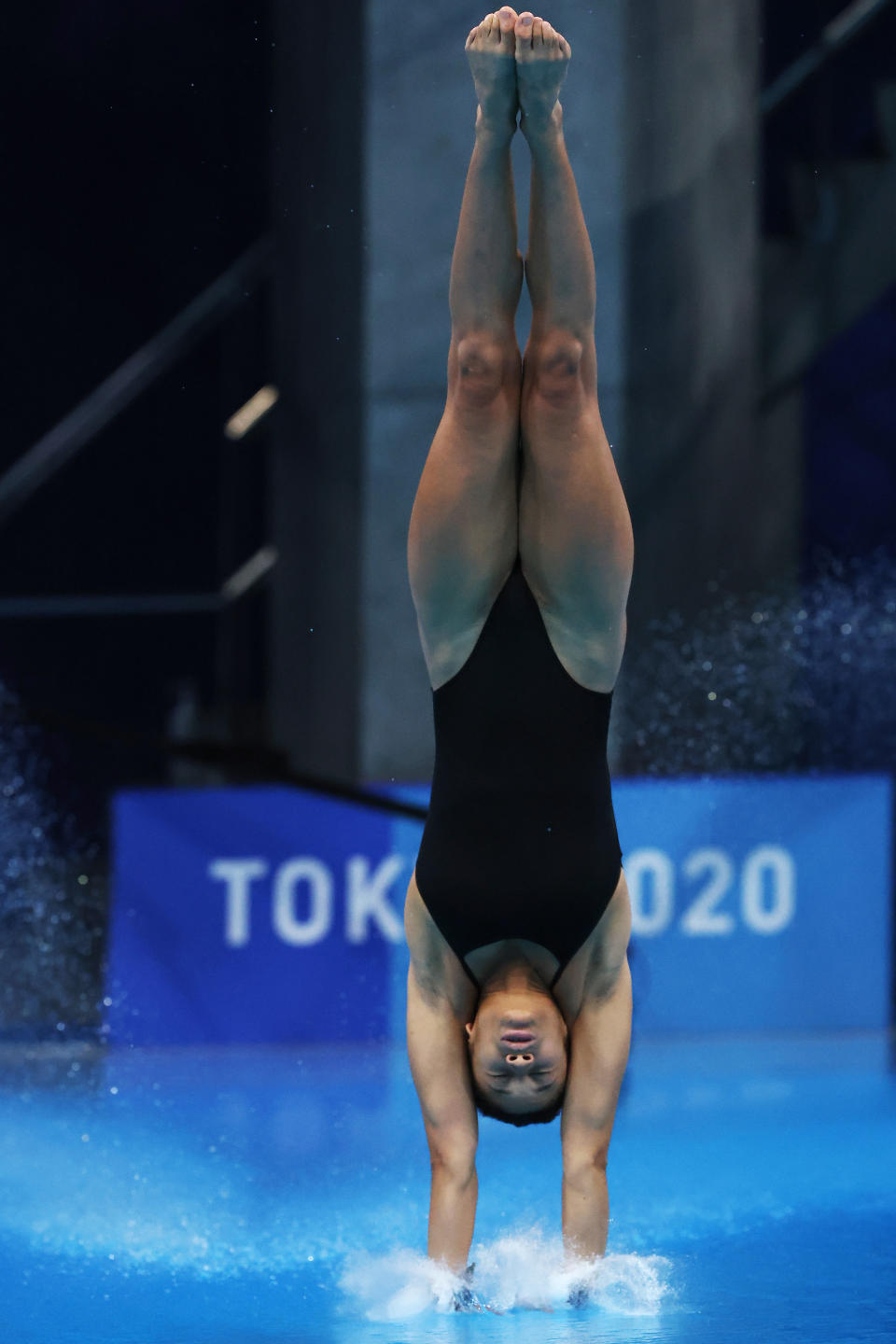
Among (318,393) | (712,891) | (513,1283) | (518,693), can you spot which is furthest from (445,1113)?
(318,393)

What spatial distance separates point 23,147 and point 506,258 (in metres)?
4.62

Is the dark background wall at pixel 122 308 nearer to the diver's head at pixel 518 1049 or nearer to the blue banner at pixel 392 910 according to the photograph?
the blue banner at pixel 392 910

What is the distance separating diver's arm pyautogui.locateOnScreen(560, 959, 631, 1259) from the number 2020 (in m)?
2.62

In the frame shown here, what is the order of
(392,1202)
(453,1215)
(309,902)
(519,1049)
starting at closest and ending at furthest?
(519,1049) < (453,1215) < (392,1202) < (309,902)

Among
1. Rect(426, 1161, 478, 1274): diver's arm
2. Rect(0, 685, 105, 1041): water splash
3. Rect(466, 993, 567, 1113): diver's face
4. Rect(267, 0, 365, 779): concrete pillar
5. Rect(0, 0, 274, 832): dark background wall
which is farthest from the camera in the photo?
Rect(0, 0, 274, 832): dark background wall

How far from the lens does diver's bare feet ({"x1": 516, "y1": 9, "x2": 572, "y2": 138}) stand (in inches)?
117

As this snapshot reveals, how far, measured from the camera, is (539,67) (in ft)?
9.81

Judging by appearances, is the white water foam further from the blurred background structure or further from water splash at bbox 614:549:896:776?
water splash at bbox 614:549:896:776

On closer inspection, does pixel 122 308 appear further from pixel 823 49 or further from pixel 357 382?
pixel 823 49

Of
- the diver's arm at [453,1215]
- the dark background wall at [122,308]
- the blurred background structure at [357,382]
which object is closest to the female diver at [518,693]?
the diver's arm at [453,1215]

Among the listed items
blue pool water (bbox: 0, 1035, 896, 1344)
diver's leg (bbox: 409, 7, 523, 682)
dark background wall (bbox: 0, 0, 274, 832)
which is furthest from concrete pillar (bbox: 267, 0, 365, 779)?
diver's leg (bbox: 409, 7, 523, 682)

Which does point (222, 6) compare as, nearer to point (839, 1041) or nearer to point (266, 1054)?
point (266, 1054)

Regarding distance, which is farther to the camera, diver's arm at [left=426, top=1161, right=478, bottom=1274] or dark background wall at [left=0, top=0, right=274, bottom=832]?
dark background wall at [left=0, top=0, right=274, bottom=832]

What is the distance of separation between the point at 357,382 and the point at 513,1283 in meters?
3.71
